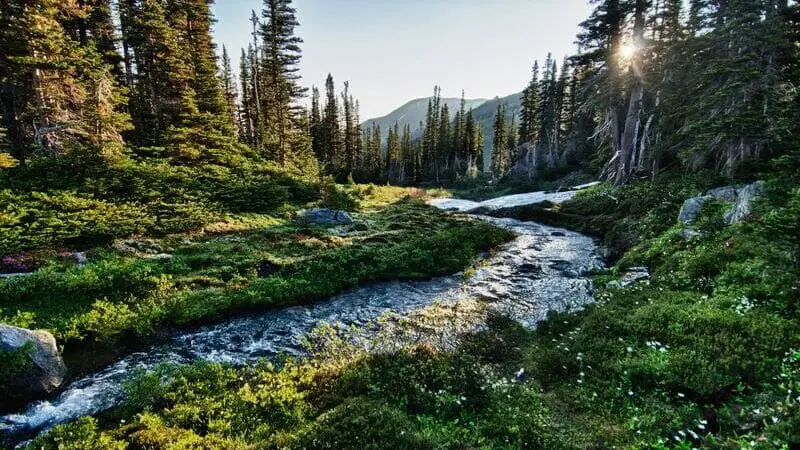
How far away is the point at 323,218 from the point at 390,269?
1227 cm

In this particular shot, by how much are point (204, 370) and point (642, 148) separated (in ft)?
96.9

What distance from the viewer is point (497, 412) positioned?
22.7 feet

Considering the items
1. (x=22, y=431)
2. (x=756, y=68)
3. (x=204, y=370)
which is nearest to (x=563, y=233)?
(x=756, y=68)

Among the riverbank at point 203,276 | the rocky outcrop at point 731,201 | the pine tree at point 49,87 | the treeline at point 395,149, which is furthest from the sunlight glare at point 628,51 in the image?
the treeline at point 395,149

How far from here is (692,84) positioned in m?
20.8

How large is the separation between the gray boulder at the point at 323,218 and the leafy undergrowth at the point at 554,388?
17.5m

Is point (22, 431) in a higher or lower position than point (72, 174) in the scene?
lower

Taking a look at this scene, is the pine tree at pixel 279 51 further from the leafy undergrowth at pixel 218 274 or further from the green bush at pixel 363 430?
the green bush at pixel 363 430

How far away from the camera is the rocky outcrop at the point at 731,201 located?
12.4 m

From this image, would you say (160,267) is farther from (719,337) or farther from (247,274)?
(719,337)

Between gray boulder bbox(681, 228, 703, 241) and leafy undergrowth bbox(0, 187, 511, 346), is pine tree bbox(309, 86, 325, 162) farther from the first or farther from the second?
gray boulder bbox(681, 228, 703, 241)

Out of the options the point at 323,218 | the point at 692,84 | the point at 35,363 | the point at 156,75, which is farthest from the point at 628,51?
the point at 156,75

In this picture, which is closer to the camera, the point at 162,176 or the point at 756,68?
the point at 756,68

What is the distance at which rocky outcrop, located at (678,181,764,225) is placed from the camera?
1240cm
